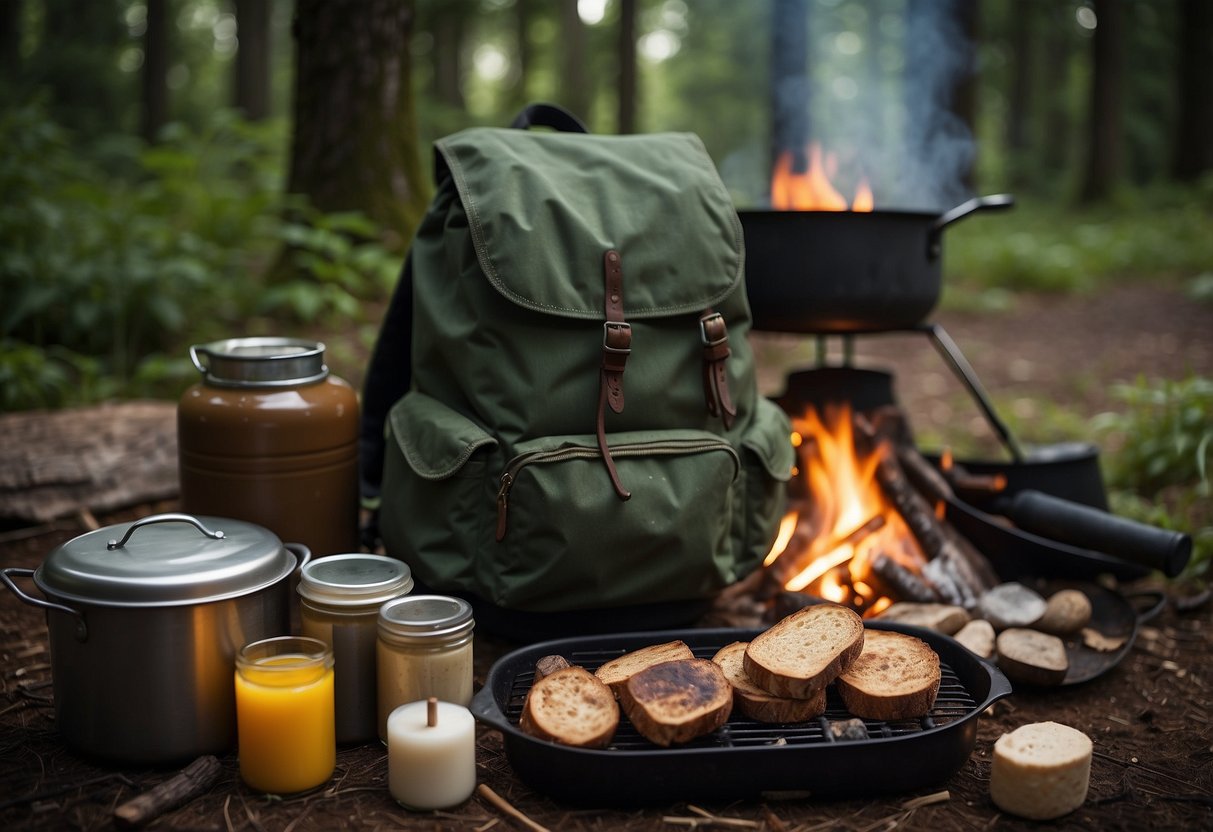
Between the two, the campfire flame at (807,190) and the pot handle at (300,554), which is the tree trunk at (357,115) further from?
the pot handle at (300,554)

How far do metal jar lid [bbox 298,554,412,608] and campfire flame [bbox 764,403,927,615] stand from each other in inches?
50.0

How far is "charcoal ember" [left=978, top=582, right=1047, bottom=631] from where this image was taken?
2754mm

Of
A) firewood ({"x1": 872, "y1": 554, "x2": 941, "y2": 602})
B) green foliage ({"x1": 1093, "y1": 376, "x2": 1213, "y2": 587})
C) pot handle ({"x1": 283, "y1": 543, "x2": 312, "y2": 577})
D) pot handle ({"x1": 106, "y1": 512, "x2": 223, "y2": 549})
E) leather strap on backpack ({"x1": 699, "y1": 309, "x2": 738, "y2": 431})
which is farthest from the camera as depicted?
green foliage ({"x1": 1093, "y1": 376, "x2": 1213, "y2": 587})

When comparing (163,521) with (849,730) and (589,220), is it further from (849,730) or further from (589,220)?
(849,730)

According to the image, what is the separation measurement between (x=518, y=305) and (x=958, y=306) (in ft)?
22.3

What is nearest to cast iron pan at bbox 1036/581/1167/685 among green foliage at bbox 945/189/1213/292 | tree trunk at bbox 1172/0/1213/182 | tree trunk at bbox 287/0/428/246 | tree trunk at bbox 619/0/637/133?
tree trunk at bbox 287/0/428/246

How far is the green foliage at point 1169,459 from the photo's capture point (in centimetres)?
363

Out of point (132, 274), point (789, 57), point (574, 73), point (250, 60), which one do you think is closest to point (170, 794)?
point (132, 274)

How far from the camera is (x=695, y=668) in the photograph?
2039 mm

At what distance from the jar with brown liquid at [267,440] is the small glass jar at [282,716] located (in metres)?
0.74

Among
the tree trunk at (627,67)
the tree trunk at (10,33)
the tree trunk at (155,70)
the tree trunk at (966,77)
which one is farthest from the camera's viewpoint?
the tree trunk at (10,33)

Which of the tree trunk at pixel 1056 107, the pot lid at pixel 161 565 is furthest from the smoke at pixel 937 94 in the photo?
the tree trunk at pixel 1056 107

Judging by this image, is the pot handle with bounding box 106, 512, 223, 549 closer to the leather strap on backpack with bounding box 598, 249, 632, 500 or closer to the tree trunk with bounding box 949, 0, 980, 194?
the leather strap on backpack with bounding box 598, 249, 632, 500

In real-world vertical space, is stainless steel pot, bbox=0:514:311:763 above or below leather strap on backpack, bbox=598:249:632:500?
below
